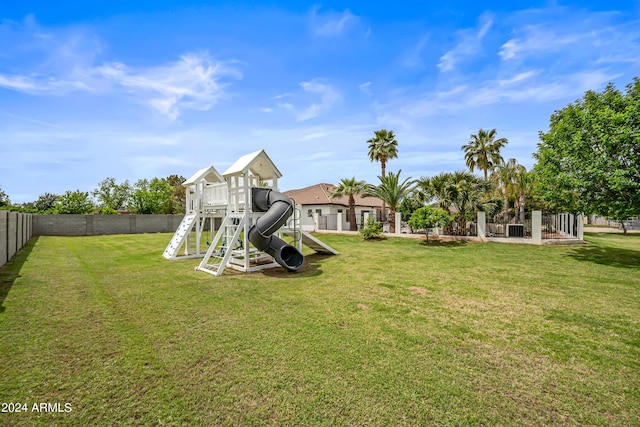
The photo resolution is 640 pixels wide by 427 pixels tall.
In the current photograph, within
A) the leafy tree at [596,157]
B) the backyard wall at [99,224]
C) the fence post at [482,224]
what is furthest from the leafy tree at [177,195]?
the leafy tree at [596,157]

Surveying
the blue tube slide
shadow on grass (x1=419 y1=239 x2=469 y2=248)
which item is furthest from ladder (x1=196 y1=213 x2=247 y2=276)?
shadow on grass (x1=419 y1=239 x2=469 y2=248)

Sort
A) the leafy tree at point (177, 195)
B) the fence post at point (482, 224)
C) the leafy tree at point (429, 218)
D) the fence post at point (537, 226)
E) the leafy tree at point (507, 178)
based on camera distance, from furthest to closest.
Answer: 1. the leafy tree at point (177, 195)
2. the leafy tree at point (507, 178)
3. the fence post at point (482, 224)
4. the leafy tree at point (429, 218)
5. the fence post at point (537, 226)

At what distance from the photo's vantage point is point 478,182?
19.6 meters

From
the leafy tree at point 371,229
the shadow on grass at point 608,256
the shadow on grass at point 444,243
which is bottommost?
the shadow on grass at point 608,256

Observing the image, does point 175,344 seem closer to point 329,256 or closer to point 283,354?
point 283,354

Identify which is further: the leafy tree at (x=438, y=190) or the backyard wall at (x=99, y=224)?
the backyard wall at (x=99, y=224)

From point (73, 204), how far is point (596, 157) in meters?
43.1

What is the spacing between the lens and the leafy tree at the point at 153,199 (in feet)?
120

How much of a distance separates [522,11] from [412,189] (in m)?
13.9

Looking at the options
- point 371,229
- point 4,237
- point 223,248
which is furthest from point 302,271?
point 371,229

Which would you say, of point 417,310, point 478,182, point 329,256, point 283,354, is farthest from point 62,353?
point 478,182

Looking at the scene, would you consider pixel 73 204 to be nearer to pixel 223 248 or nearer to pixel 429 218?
pixel 223 248

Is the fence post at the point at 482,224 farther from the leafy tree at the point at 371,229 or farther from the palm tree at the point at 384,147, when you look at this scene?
the palm tree at the point at 384,147

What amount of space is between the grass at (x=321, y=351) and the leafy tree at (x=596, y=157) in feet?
16.3
